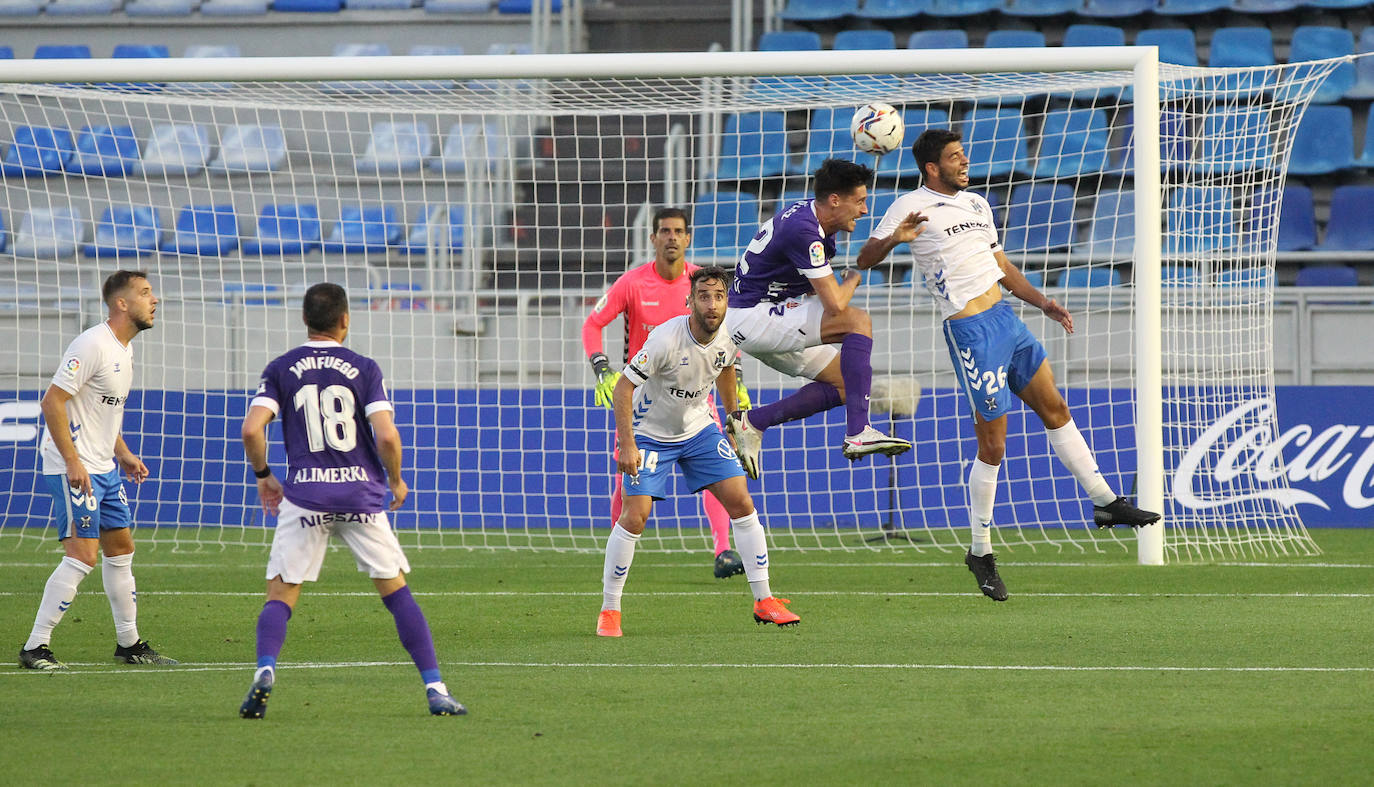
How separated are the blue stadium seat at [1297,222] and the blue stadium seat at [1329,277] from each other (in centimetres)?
69

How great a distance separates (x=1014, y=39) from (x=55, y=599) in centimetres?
1277

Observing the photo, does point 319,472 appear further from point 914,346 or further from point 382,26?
point 382,26

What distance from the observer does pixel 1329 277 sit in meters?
15.0

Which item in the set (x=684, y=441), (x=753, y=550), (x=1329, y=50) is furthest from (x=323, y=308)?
(x=1329, y=50)

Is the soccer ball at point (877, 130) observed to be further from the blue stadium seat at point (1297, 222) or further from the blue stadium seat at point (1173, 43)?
the blue stadium seat at point (1173, 43)

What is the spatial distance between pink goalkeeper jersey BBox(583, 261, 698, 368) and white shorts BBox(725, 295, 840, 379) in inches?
52.4

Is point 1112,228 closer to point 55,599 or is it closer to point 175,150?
point 175,150

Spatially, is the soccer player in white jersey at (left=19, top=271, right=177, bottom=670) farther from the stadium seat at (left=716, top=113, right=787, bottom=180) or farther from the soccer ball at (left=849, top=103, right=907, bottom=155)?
the stadium seat at (left=716, top=113, right=787, bottom=180)

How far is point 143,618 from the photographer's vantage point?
8.46m

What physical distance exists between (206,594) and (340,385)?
465cm

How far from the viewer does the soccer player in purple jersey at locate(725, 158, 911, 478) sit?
8.45m

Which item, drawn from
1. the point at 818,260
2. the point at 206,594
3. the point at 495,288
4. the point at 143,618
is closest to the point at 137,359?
the point at 495,288

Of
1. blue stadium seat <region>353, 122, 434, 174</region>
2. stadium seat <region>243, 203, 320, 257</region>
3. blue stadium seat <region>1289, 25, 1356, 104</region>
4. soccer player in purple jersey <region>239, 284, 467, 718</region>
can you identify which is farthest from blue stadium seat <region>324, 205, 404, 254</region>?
soccer player in purple jersey <region>239, 284, 467, 718</region>

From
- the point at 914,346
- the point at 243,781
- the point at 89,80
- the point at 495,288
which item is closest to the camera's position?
the point at 243,781
